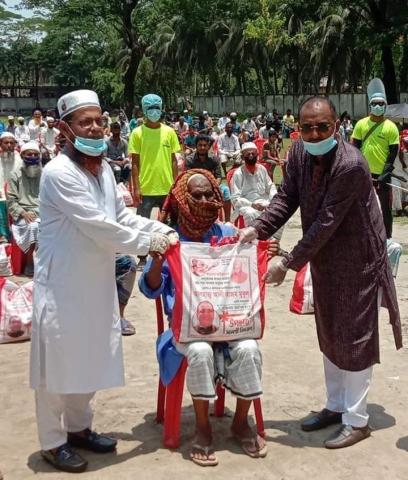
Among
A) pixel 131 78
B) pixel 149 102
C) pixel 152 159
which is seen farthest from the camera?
pixel 131 78

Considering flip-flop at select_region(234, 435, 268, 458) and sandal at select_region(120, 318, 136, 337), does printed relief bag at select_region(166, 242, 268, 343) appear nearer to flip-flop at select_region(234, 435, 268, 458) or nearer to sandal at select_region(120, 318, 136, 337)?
flip-flop at select_region(234, 435, 268, 458)

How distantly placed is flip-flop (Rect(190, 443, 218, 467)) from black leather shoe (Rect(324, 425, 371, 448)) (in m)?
0.65

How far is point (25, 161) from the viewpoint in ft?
26.9

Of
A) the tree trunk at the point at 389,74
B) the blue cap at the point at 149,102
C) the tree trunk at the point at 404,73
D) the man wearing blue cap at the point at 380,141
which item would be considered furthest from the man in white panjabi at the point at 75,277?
the tree trunk at the point at 404,73

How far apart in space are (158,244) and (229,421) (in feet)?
4.20

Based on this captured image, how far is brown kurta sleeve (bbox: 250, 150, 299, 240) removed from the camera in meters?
4.23

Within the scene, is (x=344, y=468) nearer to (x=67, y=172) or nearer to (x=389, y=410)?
(x=389, y=410)

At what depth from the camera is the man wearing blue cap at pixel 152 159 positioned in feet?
26.2

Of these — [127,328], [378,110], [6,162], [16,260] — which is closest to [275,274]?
[127,328]

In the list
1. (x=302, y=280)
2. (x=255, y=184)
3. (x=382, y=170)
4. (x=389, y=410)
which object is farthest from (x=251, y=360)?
(x=382, y=170)

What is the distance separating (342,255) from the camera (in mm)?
3912

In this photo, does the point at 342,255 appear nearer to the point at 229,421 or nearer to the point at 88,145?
the point at 229,421

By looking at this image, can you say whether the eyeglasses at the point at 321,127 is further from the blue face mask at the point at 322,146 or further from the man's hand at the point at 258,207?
the man's hand at the point at 258,207

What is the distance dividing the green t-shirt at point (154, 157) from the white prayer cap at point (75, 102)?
4.25m
